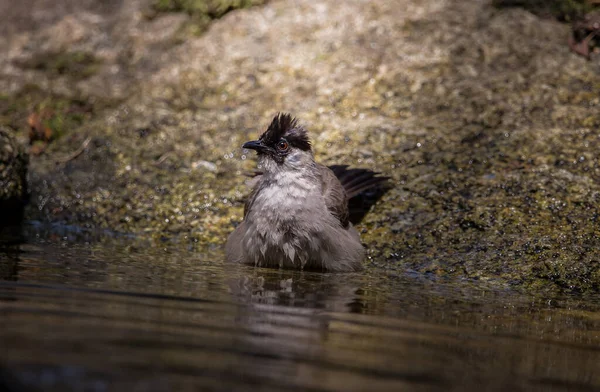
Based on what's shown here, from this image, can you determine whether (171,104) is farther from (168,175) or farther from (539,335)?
(539,335)

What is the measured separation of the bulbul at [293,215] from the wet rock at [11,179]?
277 centimetres

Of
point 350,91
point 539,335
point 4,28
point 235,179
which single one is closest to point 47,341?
point 539,335

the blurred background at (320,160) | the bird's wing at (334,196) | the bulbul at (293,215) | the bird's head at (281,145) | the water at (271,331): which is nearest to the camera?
the water at (271,331)

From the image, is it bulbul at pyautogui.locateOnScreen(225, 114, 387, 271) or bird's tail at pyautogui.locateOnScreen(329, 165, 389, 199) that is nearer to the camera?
bulbul at pyautogui.locateOnScreen(225, 114, 387, 271)

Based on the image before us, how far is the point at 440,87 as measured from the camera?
796cm

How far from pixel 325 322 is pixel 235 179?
415 centimetres

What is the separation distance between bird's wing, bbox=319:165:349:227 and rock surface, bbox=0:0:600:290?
1.58ft

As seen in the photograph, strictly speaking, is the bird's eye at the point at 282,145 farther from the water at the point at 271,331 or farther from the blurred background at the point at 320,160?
the water at the point at 271,331

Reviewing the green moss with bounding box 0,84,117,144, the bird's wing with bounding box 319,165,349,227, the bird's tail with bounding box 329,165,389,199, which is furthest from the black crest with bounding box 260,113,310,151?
the green moss with bounding box 0,84,117,144

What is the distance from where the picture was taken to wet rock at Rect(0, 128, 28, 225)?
717 centimetres

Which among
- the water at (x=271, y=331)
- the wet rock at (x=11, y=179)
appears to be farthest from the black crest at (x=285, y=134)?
the wet rock at (x=11, y=179)

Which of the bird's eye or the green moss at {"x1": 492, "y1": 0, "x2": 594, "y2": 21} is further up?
the green moss at {"x1": 492, "y1": 0, "x2": 594, "y2": 21}

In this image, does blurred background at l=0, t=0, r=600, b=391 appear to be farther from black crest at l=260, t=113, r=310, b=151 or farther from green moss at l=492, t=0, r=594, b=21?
black crest at l=260, t=113, r=310, b=151

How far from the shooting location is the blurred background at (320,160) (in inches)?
103
